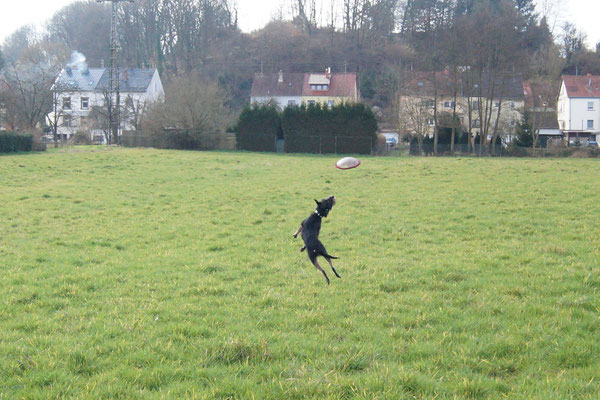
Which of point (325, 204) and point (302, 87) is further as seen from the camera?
point (302, 87)

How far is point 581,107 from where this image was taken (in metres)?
74.2

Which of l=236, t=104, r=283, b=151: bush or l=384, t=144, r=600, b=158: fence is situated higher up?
l=236, t=104, r=283, b=151: bush

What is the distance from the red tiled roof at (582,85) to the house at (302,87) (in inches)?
1229

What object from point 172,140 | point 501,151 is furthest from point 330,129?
point 501,151

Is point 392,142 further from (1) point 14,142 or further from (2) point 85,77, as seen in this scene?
(2) point 85,77

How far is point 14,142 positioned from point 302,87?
46316 mm

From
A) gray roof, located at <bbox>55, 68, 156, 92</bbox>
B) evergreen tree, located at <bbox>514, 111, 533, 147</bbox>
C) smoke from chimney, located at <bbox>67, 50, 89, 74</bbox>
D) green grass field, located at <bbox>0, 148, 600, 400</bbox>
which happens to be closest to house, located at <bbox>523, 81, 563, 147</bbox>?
evergreen tree, located at <bbox>514, 111, 533, 147</bbox>

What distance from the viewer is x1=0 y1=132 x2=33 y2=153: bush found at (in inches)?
1494

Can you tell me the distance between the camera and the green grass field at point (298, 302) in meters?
4.80

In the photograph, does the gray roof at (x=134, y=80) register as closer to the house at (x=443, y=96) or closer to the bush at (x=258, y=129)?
the bush at (x=258, y=129)

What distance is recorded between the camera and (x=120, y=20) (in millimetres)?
80438

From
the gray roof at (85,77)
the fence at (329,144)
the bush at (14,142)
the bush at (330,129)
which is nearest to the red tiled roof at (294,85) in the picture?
the gray roof at (85,77)

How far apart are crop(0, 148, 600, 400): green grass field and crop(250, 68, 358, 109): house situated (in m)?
61.0

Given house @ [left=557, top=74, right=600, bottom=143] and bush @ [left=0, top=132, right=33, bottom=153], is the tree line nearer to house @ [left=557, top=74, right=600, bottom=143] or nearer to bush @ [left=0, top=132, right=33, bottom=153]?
house @ [left=557, top=74, right=600, bottom=143]
